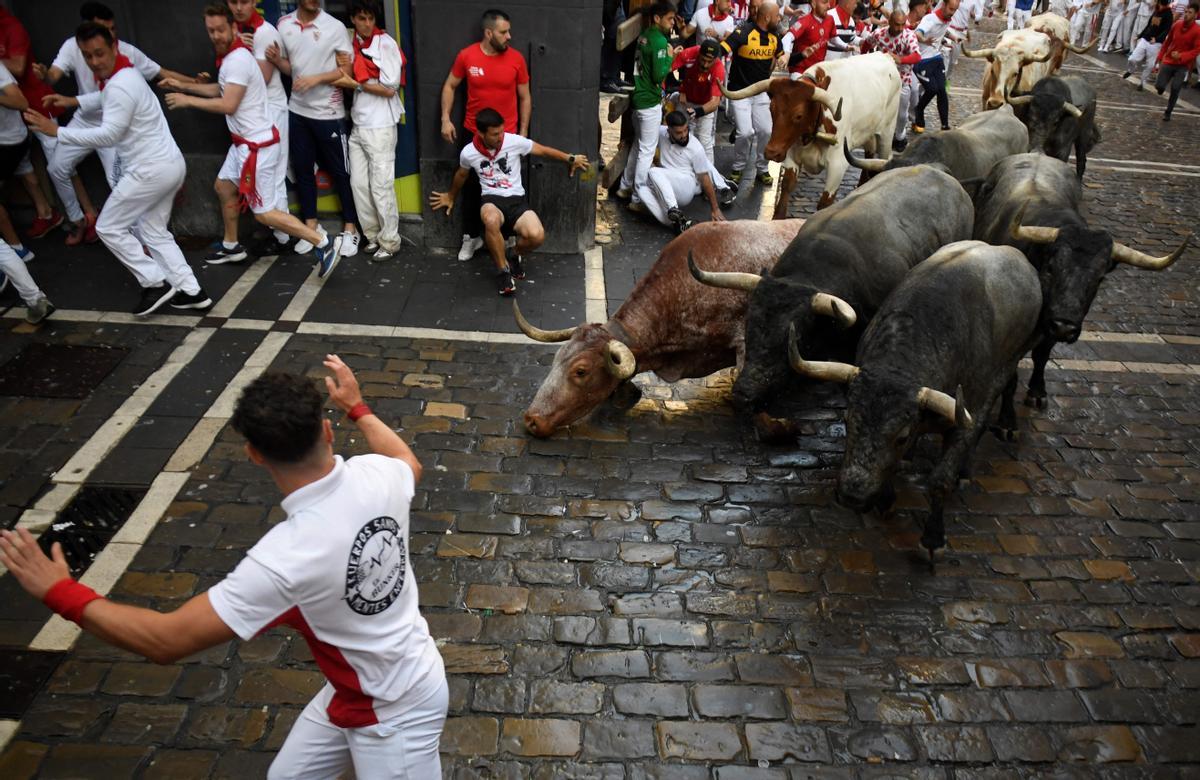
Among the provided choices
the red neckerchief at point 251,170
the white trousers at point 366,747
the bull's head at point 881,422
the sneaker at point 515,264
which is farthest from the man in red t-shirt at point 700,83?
the white trousers at point 366,747

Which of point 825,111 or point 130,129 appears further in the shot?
point 825,111

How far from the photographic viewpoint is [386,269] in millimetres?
9641

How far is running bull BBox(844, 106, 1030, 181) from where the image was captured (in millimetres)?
9164

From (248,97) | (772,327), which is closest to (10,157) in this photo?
(248,97)

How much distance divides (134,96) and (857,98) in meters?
8.19

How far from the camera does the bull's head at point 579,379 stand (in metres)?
6.85

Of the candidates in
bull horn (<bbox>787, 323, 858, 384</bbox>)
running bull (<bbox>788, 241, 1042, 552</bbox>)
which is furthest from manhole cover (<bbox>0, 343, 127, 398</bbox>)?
running bull (<bbox>788, 241, 1042, 552</bbox>)

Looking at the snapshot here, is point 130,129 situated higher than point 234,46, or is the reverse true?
point 234,46

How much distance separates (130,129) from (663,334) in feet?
16.6

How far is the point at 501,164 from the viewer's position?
30.3 feet

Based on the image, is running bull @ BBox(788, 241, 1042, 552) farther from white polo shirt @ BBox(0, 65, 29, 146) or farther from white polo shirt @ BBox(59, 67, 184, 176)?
white polo shirt @ BBox(0, 65, 29, 146)

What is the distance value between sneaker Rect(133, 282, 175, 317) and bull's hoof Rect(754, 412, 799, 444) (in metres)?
5.58

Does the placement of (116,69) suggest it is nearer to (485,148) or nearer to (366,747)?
(485,148)

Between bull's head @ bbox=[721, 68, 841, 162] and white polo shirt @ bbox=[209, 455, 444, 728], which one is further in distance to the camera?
bull's head @ bbox=[721, 68, 841, 162]
